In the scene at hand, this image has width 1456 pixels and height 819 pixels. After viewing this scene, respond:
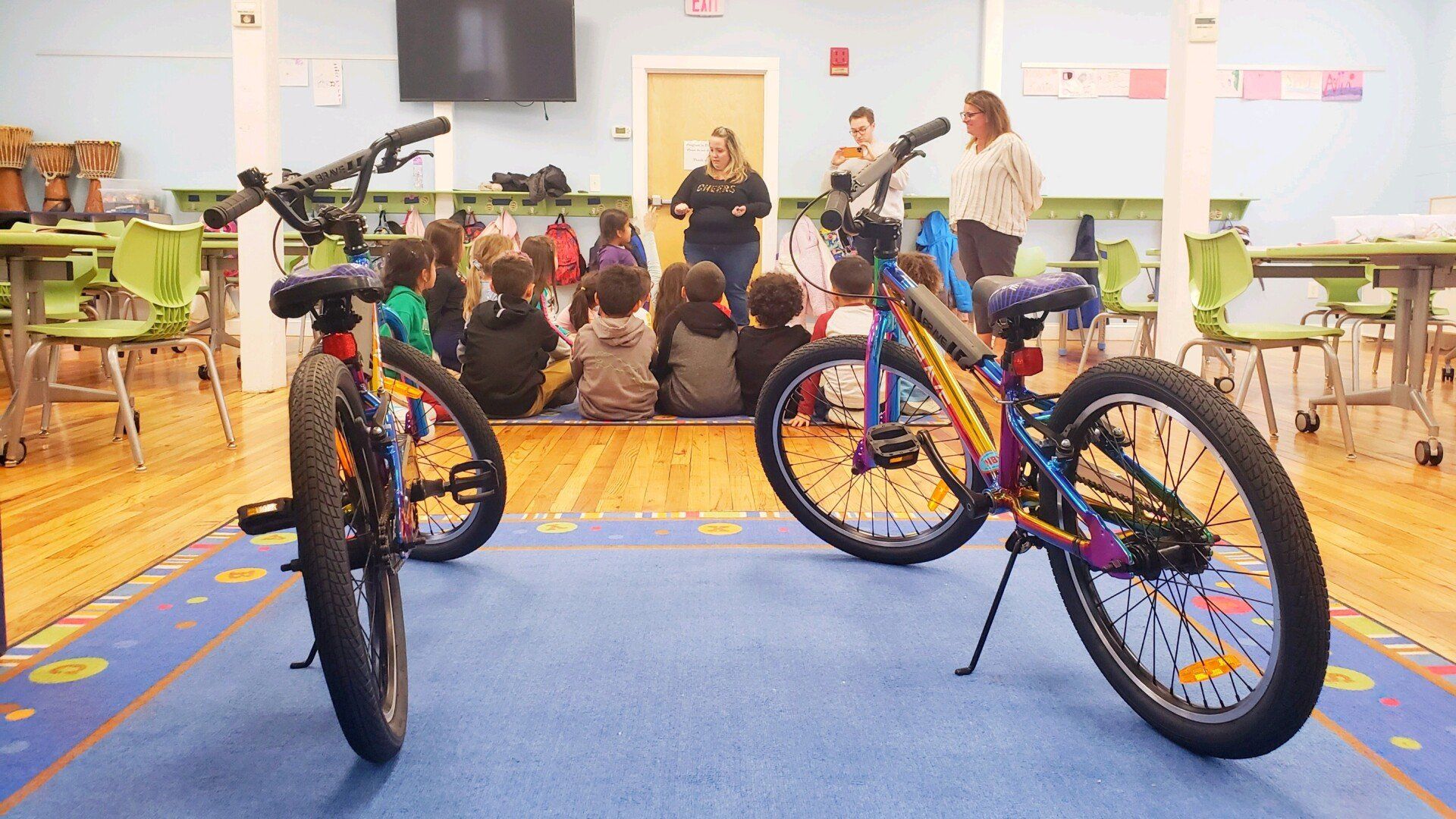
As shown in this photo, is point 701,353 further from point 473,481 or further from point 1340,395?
point 473,481

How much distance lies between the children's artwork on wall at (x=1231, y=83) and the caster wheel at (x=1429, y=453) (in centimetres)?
554

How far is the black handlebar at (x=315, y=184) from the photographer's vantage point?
60.9 inches

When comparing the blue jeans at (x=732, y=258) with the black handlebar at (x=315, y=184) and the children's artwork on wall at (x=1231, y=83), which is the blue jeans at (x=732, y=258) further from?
the children's artwork on wall at (x=1231, y=83)

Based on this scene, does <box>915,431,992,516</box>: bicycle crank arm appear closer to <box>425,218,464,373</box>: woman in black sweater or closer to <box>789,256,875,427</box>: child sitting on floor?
<box>789,256,875,427</box>: child sitting on floor

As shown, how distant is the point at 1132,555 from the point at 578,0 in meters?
7.29

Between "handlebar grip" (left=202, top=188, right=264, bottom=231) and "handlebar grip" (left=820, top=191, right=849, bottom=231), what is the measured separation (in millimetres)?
995

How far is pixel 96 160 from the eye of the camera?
7.57m

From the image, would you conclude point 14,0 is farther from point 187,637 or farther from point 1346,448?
point 1346,448

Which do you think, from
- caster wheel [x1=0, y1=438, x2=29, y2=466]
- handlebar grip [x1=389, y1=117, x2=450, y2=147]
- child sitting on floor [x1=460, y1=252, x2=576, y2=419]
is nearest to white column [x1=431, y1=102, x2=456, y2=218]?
child sitting on floor [x1=460, y1=252, x2=576, y2=419]

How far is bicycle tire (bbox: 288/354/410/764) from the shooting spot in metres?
1.15

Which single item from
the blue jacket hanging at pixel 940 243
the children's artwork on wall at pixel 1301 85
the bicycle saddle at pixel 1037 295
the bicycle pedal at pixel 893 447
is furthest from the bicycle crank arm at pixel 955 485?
the children's artwork on wall at pixel 1301 85

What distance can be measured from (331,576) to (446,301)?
11.6ft

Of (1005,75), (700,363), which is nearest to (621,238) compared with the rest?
(700,363)

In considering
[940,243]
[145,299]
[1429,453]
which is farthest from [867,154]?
[145,299]
